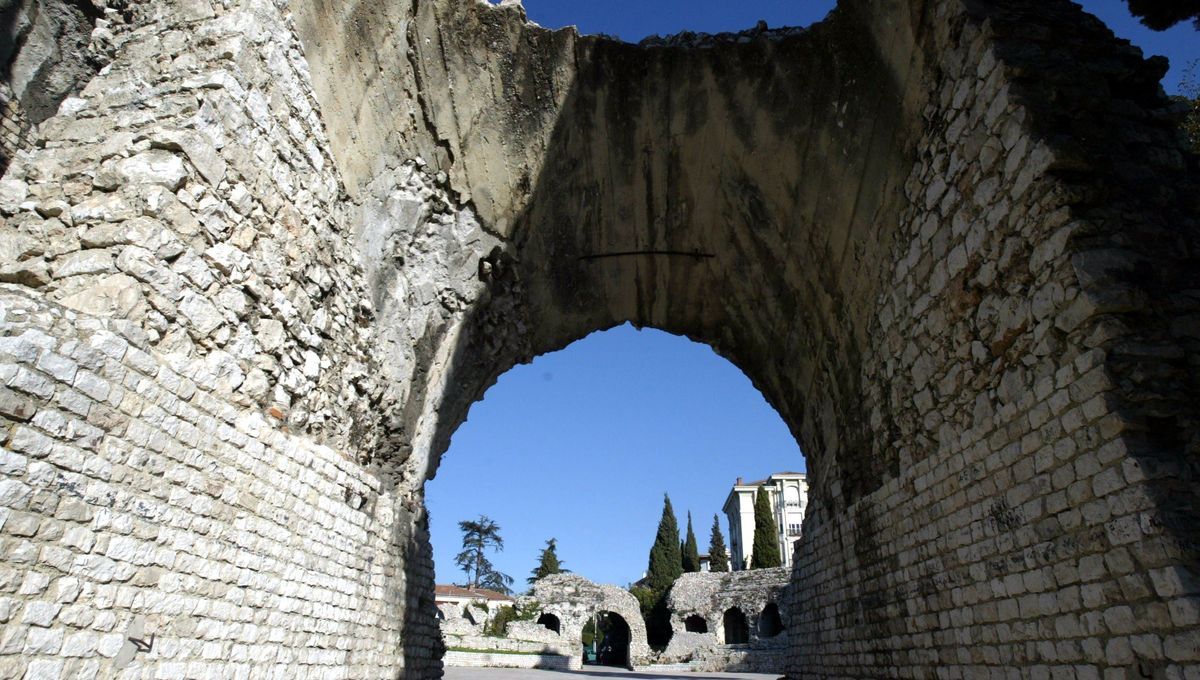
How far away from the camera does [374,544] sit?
24.8 feet

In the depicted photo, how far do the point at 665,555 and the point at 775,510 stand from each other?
18716 millimetres

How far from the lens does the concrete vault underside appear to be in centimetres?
395

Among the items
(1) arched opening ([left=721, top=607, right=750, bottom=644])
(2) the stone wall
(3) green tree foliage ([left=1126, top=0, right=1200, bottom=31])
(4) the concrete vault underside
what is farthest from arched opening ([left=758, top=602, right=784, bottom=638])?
(3) green tree foliage ([left=1126, top=0, right=1200, bottom=31])

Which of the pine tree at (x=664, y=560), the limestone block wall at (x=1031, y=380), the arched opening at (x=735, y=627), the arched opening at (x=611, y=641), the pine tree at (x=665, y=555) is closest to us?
the limestone block wall at (x=1031, y=380)

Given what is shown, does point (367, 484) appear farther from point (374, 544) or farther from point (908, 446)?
point (908, 446)

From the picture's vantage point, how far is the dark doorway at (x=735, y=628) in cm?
3027

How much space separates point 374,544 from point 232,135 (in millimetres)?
4277

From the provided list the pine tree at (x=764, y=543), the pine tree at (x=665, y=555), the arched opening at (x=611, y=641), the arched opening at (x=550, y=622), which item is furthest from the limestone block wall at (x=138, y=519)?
the pine tree at (x=665, y=555)

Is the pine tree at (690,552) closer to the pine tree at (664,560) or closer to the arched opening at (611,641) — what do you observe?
the pine tree at (664,560)

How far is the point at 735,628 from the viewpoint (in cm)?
3067

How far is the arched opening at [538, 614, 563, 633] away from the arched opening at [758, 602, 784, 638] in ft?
25.9

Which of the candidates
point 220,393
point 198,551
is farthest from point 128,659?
point 220,393

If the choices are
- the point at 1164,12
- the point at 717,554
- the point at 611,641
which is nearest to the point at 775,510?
the point at 717,554

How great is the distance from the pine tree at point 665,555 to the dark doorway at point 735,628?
7.49 m
